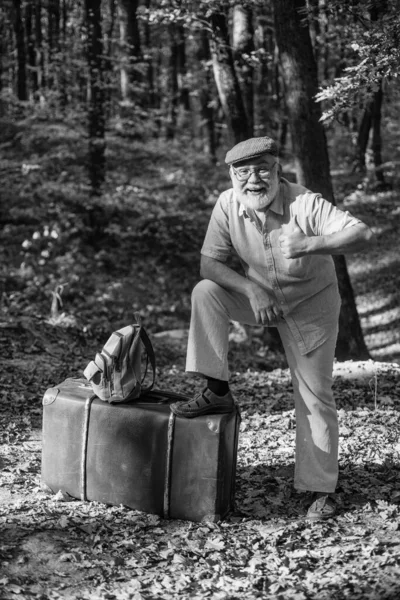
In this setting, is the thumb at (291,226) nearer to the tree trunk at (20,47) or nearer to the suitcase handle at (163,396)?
the suitcase handle at (163,396)

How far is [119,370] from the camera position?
4.38m

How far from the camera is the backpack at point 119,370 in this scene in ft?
14.4

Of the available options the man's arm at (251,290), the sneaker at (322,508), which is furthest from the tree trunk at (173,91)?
the sneaker at (322,508)

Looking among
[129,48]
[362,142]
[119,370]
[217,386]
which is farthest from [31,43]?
[217,386]

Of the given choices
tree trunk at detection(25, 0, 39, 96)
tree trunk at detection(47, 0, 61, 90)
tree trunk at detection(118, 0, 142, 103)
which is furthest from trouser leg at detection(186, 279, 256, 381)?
tree trunk at detection(25, 0, 39, 96)

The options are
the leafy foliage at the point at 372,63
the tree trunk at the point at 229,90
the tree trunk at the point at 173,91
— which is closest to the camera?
the leafy foliage at the point at 372,63

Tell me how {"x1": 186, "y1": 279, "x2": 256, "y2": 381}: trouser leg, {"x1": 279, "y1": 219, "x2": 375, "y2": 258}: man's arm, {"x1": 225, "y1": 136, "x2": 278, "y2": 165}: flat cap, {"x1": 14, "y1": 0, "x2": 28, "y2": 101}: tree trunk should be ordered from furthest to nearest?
{"x1": 14, "y1": 0, "x2": 28, "y2": 101}: tree trunk, {"x1": 186, "y1": 279, "x2": 256, "y2": 381}: trouser leg, {"x1": 225, "y1": 136, "x2": 278, "y2": 165}: flat cap, {"x1": 279, "y1": 219, "x2": 375, "y2": 258}: man's arm

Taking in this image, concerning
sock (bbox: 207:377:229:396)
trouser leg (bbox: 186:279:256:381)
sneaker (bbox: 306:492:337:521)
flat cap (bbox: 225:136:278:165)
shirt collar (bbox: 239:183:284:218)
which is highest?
flat cap (bbox: 225:136:278:165)

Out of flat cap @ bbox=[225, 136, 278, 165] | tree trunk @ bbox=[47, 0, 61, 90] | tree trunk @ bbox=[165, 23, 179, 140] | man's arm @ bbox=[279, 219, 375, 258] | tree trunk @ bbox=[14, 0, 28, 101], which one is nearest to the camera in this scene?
man's arm @ bbox=[279, 219, 375, 258]

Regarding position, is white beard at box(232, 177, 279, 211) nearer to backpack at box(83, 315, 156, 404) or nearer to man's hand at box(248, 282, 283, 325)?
man's hand at box(248, 282, 283, 325)

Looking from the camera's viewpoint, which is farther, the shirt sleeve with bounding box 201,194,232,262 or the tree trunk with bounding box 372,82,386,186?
the tree trunk with bounding box 372,82,386,186

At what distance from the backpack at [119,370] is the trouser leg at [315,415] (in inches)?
35.6

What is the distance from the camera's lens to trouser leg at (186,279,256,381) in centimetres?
416

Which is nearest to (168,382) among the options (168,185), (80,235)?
(80,235)
